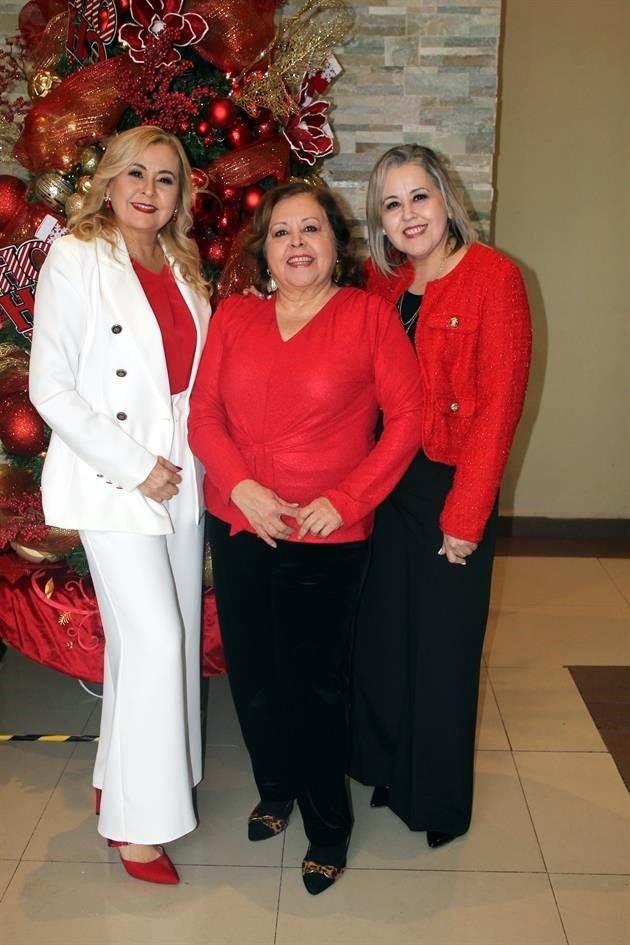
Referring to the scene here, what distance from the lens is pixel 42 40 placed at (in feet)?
8.34

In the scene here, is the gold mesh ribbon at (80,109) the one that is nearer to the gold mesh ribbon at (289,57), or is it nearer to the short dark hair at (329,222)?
the gold mesh ribbon at (289,57)

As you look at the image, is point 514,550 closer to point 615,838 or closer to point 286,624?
point 615,838

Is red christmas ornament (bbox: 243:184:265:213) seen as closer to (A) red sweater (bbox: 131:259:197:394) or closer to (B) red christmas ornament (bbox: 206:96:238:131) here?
(B) red christmas ornament (bbox: 206:96:238:131)

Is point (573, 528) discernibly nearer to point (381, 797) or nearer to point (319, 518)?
point (381, 797)

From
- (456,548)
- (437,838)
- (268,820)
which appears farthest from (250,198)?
(437,838)

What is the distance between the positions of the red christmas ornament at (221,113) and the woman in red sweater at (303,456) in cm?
60

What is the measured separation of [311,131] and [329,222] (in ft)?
2.59

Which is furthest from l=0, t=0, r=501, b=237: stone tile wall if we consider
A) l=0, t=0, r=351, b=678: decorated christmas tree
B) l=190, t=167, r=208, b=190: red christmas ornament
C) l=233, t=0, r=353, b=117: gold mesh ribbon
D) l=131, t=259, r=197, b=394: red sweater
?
l=131, t=259, r=197, b=394: red sweater

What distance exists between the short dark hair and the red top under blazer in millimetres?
184

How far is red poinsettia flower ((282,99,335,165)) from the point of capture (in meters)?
2.65

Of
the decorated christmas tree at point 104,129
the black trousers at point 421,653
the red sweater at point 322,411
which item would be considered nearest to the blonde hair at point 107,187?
the decorated christmas tree at point 104,129

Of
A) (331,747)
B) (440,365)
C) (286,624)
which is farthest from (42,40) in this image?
(331,747)

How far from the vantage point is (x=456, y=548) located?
2.03 meters

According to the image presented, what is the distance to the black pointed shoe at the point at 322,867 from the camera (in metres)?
2.08
